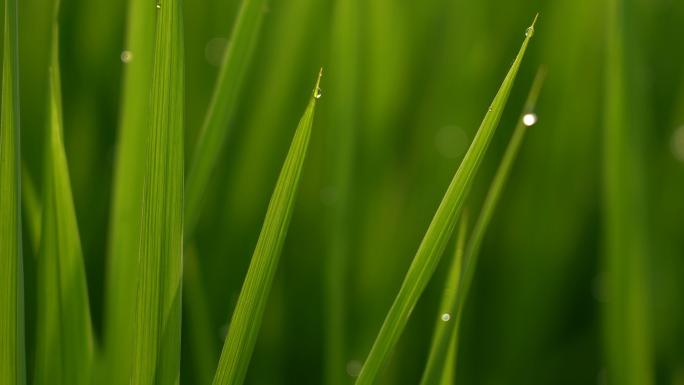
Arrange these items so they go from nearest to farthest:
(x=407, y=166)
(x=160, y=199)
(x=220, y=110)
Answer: (x=160, y=199), (x=220, y=110), (x=407, y=166)

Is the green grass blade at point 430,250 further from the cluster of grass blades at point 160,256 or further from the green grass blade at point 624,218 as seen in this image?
the green grass blade at point 624,218

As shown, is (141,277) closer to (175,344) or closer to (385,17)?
(175,344)

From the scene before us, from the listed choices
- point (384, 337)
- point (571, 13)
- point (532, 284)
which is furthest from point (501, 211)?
point (384, 337)

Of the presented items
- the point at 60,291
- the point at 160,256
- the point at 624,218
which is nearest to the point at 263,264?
the point at 160,256

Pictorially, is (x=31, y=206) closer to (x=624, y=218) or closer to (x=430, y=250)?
(x=430, y=250)

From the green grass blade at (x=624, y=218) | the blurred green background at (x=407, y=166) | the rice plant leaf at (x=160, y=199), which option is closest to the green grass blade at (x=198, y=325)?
the blurred green background at (x=407, y=166)

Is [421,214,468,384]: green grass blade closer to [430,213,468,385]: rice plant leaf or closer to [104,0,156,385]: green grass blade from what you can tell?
[430,213,468,385]: rice plant leaf
